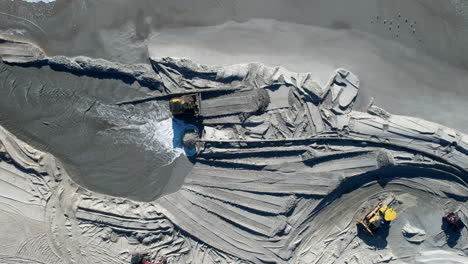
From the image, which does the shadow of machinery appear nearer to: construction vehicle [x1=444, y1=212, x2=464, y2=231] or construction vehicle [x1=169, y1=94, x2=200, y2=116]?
construction vehicle [x1=444, y1=212, x2=464, y2=231]

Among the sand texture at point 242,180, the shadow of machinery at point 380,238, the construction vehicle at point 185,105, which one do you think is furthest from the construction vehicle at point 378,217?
the construction vehicle at point 185,105

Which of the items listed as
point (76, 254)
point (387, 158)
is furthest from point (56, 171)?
point (387, 158)

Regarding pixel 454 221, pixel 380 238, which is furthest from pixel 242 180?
pixel 454 221

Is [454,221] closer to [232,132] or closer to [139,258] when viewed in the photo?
[232,132]

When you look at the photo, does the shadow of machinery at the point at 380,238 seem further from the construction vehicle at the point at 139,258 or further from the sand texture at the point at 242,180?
the construction vehicle at the point at 139,258

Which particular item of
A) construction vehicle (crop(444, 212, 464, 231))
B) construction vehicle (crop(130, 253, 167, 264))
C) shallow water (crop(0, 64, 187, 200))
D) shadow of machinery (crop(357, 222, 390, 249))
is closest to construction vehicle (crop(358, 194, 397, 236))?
shadow of machinery (crop(357, 222, 390, 249))

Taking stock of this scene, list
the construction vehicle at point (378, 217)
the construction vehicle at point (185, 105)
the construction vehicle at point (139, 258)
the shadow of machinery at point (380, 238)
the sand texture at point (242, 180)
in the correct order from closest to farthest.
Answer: the construction vehicle at point (378, 217), the construction vehicle at point (185, 105), the construction vehicle at point (139, 258), the sand texture at point (242, 180), the shadow of machinery at point (380, 238)

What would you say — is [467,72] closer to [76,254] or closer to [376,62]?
[376,62]
